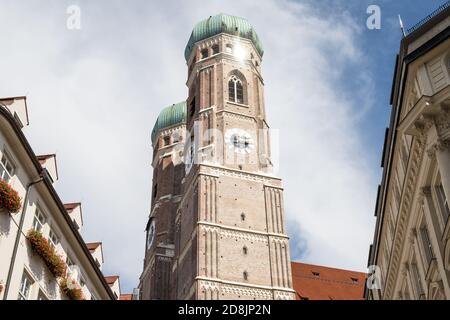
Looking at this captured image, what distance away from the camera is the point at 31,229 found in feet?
62.0

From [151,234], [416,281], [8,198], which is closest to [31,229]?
[8,198]

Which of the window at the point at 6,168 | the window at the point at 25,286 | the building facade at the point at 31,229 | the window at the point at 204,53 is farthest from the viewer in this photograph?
the window at the point at 204,53

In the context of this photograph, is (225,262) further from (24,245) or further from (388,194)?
(24,245)

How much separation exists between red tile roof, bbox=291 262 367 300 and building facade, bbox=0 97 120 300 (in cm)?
3987

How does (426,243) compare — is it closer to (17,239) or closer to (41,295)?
(41,295)

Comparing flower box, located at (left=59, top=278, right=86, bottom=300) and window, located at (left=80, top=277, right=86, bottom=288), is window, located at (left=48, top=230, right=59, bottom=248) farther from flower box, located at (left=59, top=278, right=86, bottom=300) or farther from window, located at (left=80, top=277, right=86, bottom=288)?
window, located at (left=80, top=277, right=86, bottom=288)

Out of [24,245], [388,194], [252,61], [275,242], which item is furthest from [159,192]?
[24,245]

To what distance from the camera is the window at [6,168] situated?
17.5 meters

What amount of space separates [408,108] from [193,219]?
33.3 meters

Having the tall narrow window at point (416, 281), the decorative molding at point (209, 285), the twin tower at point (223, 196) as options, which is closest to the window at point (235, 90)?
the twin tower at point (223, 196)

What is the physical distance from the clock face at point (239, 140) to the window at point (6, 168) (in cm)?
3739

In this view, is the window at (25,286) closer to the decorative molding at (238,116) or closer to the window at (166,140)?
the decorative molding at (238,116)

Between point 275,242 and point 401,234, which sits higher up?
point 275,242

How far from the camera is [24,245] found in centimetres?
1845
